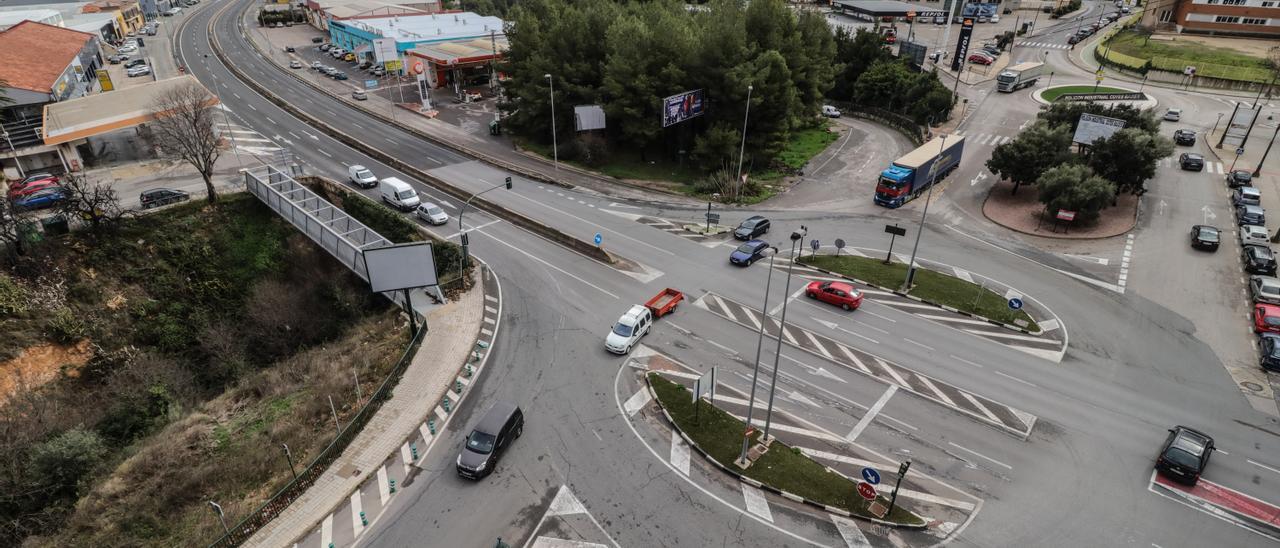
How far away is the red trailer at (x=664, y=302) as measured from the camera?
3328cm

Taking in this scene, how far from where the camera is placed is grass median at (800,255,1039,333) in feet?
111

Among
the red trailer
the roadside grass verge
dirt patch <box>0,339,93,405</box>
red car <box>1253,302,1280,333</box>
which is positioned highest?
the roadside grass verge

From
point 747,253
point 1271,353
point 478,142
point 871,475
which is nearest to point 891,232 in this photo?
point 747,253

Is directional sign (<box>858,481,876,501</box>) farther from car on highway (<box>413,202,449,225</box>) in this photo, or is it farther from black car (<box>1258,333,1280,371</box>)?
car on highway (<box>413,202,449,225</box>)

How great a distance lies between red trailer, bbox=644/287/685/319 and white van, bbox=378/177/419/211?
2355cm

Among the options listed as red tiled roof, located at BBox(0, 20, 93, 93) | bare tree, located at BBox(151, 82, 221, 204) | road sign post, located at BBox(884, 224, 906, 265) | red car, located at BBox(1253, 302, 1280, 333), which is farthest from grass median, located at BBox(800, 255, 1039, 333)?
red tiled roof, located at BBox(0, 20, 93, 93)

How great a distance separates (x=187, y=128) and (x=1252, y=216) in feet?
259

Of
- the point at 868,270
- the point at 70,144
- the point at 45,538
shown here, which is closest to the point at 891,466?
the point at 868,270

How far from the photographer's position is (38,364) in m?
31.2

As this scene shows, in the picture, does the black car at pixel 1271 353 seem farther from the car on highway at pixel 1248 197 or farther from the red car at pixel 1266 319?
the car on highway at pixel 1248 197

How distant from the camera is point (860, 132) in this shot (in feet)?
229

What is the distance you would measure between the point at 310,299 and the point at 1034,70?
9097 centimetres

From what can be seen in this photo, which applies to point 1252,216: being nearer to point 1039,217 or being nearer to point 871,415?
point 1039,217

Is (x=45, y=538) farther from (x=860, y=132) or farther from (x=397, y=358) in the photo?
(x=860, y=132)
